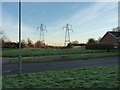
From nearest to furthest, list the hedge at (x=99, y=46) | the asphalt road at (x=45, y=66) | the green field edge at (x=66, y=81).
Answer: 1. the green field edge at (x=66, y=81)
2. the asphalt road at (x=45, y=66)
3. the hedge at (x=99, y=46)

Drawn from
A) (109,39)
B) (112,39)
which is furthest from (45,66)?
(109,39)

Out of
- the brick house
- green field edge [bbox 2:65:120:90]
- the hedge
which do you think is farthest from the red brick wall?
green field edge [bbox 2:65:120:90]

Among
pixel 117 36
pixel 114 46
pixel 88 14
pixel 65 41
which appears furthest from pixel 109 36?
pixel 88 14

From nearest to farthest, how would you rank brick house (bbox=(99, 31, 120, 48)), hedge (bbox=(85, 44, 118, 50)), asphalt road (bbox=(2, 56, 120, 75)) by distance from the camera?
asphalt road (bbox=(2, 56, 120, 75)) < hedge (bbox=(85, 44, 118, 50)) < brick house (bbox=(99, 31, 120, 48))

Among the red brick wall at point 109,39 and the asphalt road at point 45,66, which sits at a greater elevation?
the red brick wall at point 109,39

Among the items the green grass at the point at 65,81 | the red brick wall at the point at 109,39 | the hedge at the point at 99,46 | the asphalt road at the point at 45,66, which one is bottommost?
the asphalt road at the point at 45,66

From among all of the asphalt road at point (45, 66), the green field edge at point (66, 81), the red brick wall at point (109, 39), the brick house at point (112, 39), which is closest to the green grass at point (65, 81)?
the green field edge at point (66, 81)

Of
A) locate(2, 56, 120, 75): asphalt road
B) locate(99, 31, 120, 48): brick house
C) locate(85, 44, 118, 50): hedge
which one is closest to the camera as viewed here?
locate(2, 56, 120, 75): asphalt road

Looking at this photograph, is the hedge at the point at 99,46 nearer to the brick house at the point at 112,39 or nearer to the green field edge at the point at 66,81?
the brick house at the point at 112,39

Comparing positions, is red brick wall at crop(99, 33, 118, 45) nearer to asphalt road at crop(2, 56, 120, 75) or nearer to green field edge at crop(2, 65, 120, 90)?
asphalt road at crop(2, 56, 120, 75)

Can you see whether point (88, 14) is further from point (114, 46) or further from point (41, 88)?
point (114, 46)

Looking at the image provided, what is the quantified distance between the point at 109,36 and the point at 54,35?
2002cm

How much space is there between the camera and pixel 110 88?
4.08 m

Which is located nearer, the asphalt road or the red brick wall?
the asphalt road
